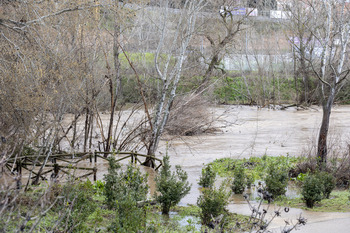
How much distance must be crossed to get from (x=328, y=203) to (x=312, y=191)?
0.69 meters

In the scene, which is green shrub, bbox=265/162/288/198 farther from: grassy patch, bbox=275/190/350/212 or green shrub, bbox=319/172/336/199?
green shrub, bbox=319/172/336/199

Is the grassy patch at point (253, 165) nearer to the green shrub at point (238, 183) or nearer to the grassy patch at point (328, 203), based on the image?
the green shrub at point (238, 183)

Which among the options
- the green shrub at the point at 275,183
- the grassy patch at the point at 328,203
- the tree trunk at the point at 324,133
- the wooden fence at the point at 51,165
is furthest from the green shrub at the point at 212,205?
the tree trunk at the point at 324,133

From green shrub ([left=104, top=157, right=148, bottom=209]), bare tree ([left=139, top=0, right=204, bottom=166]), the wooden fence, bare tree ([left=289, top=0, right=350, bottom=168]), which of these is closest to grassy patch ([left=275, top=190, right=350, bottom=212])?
bare tree ([left=289, top=0, right=350, bottom=168])

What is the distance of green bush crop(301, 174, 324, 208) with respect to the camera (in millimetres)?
9641

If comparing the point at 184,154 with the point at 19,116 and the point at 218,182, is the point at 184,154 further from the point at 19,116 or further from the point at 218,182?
the point at 19,116

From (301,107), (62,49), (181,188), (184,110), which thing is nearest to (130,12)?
(62,49)

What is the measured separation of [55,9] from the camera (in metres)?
10.8

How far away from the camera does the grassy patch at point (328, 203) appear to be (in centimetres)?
957

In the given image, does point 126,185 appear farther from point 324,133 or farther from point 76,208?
point 324,133

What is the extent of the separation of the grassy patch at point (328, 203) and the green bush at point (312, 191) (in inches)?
6.1

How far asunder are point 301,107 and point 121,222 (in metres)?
34.7

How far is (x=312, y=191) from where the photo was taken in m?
9.73

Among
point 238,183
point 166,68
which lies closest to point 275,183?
point 238,183
